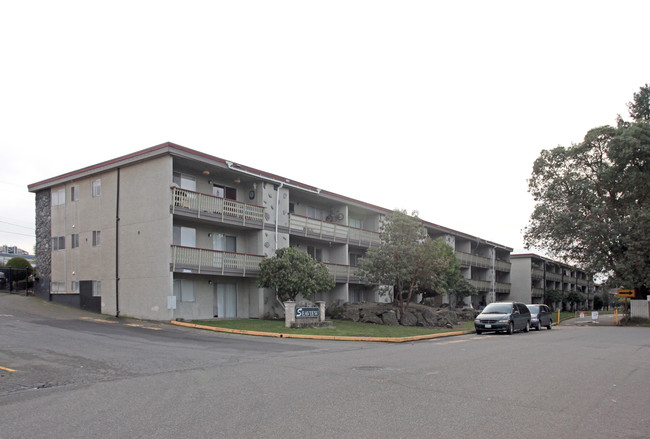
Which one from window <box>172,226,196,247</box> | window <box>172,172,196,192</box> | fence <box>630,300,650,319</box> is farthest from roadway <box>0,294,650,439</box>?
fence <box>630,300,650,319</box>

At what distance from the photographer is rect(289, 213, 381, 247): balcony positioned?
32562 mm

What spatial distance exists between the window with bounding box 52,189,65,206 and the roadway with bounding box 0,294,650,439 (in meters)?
16.5

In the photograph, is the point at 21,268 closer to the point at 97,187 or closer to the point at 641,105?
the point at 97,187

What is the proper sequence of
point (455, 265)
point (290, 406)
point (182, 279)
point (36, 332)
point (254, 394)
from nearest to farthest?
point (290, 406), point (254, 394), point (36, 332), point (182, 279), point (455, 265)

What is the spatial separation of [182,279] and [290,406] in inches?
793

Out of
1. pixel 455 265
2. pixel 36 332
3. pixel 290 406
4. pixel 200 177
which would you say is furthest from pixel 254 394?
pixel 455 265

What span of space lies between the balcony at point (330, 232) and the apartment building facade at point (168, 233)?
0.09m

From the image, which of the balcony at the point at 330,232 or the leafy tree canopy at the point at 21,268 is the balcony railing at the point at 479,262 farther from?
the leafy tree canopy at the point at 21,268

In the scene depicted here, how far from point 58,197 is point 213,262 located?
12.0 meters

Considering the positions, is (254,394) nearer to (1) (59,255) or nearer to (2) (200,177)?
(2) (200,177)

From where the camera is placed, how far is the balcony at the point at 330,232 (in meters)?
32.6

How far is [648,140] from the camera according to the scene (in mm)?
38156

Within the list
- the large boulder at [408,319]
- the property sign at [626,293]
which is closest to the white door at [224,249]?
the large boulder at [408,319]

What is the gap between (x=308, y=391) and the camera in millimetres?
9141
